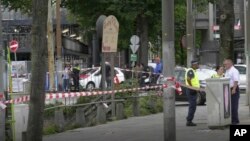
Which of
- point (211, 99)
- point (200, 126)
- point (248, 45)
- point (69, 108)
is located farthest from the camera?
point (248, 45)

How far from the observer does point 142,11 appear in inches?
1511

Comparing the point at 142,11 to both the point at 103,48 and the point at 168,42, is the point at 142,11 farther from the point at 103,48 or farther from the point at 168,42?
the point at 168,42

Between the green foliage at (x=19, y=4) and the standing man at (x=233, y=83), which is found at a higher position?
the green foliage at (x=19, y=4)

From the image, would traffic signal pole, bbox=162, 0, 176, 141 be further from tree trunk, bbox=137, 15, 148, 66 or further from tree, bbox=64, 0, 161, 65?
tree trunk, bbox=137, 15, 148, 66

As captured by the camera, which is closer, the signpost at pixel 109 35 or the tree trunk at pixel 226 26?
the tree trunk at pixel 226 26

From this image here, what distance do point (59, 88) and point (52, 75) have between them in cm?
143

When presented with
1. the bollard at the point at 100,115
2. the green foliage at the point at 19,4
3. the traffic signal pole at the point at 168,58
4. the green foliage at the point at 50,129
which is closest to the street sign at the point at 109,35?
the bollard at the point at 100,115

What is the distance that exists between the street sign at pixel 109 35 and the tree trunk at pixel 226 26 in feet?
11.8

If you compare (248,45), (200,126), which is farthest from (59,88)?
(200,126)

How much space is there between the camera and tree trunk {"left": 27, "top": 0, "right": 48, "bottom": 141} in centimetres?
989

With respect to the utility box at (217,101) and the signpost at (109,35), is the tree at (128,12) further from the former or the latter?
the utility box at (217,101)

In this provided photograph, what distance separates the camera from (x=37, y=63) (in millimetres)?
9953

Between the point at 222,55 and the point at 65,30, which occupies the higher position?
the point at 65,30

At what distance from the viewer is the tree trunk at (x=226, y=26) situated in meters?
14.8
